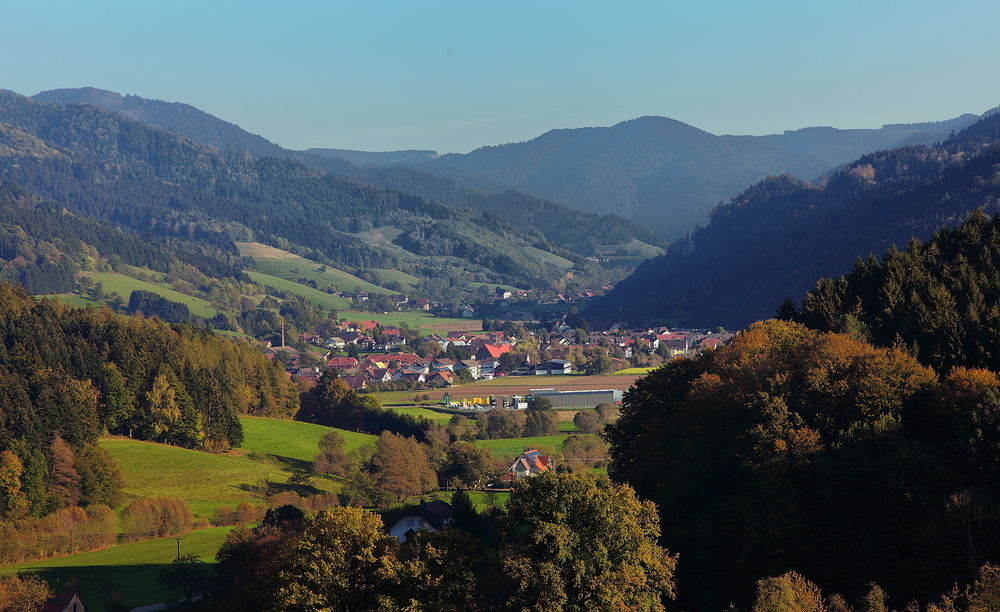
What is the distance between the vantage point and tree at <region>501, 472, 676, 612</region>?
24.2 meters

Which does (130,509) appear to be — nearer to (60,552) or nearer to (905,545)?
(60,552)

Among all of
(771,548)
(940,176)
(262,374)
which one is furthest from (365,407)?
(940,176)

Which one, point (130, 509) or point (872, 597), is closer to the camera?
point (872, 597)

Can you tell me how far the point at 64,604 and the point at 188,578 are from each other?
5631 mm

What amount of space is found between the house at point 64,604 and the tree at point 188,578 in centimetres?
397

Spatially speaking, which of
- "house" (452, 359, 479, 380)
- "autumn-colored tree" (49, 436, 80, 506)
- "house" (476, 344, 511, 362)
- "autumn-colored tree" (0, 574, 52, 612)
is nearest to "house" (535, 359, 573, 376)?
"house" (452, 359, 479, 380)

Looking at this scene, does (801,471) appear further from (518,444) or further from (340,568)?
(518,444)

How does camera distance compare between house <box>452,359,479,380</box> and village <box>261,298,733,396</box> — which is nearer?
village <box>261,298,733,396</box>

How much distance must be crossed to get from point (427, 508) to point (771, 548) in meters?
26.4

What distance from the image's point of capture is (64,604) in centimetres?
4209

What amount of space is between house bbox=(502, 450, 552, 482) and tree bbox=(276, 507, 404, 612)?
45729 millimetres

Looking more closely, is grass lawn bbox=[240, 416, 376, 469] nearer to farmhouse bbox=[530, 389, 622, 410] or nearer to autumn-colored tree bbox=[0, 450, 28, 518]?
autumn-colored tree bbox=[0, 450, 28, 518]

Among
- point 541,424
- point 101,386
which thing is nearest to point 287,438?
point 101,386

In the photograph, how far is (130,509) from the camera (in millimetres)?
62312
